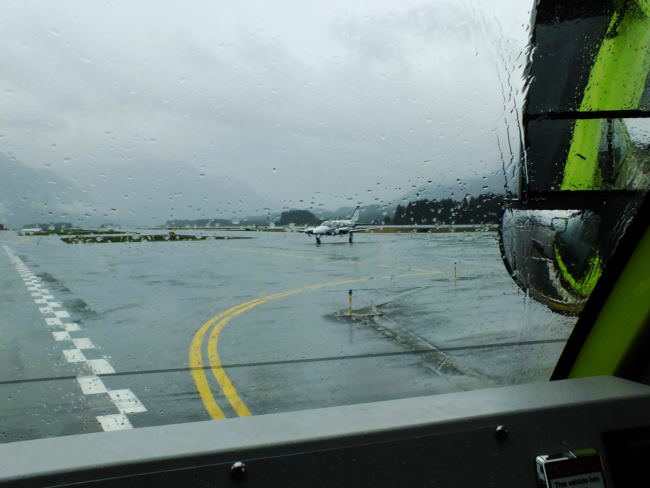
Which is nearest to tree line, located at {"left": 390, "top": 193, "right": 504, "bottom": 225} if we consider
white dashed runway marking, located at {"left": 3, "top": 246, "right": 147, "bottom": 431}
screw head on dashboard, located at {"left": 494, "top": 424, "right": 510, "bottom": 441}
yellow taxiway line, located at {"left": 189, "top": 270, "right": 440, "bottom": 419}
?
screw head on dashboard, located at {"left": 494, "top": 424, "right": 510, "bottom": 441}

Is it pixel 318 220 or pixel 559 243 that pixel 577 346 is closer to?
pixel 559 243

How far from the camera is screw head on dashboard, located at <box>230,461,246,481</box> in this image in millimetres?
1423

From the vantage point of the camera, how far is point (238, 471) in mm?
1427

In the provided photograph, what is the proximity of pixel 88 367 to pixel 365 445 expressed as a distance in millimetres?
3074

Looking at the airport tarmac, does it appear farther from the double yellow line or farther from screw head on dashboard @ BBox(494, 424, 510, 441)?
screw head on dashboard @ BBox(494, 424, 510, 441)

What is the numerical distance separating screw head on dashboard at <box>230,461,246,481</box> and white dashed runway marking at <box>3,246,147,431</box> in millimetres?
2084

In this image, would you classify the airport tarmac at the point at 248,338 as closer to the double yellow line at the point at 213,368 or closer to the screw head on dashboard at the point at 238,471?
the double yellow line at the point at 213,368

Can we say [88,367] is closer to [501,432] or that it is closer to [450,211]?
[450,211]

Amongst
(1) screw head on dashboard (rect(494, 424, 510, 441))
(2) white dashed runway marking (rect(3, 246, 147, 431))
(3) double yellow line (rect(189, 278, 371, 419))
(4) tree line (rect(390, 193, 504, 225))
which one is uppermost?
(4) tree line (rect(390, 193, 504, 225))

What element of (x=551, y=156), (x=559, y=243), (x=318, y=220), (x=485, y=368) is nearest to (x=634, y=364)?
(x=559, y=243)

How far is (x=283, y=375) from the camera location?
4.95m

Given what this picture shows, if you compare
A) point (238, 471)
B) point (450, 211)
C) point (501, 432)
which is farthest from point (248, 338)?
point (238, 471)

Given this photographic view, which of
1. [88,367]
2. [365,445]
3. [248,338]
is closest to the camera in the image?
[365,445]

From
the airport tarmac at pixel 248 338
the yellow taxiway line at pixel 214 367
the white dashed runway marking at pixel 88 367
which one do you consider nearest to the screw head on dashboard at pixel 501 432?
the airport tarmac at pixel 248 338
